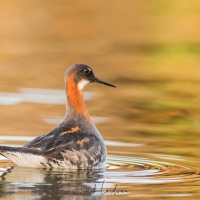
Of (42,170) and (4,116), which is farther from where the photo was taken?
(4,116)

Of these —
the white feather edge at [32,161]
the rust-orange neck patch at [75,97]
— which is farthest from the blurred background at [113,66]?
the white feather edge at [32,161]

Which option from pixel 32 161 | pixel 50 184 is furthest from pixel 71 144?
pixel 50 184

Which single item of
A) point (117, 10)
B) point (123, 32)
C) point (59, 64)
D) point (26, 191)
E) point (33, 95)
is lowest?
point (26, 191)

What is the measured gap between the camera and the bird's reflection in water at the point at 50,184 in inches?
396

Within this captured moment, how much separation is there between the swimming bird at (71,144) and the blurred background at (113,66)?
0.81m

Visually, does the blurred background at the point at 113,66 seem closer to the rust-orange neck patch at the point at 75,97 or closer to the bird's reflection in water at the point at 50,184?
the rust-orange neck patch at the point at 75,97

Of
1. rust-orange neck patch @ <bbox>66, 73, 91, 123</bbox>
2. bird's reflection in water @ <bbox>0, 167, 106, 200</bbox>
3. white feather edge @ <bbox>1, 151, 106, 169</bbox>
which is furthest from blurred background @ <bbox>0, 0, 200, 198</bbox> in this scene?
bird's reflection in water @ <bbox>0, 167, 106, 200</bbox>

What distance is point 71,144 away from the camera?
38.2 feet

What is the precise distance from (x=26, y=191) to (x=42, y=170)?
1.18m

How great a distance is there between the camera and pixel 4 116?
15180 millimetres

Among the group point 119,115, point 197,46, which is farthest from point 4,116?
point 197,46

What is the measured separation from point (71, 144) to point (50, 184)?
1062 millimetres

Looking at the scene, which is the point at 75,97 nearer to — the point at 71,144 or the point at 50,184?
the point at 71,144

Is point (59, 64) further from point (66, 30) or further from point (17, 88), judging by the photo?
point (66, 30)
